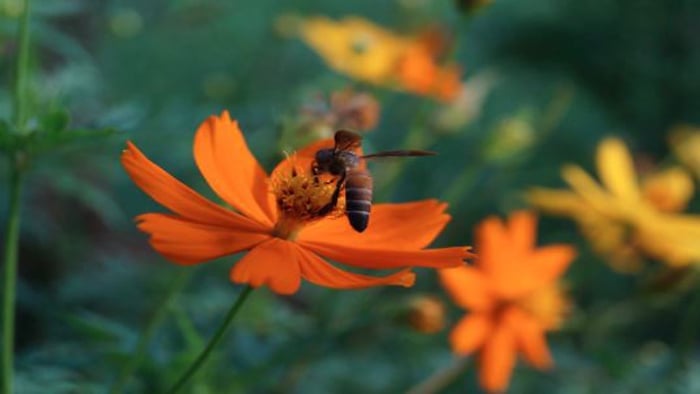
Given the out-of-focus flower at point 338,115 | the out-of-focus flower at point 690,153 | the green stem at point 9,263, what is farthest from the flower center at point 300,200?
the out-of-focus flower at point 690,153

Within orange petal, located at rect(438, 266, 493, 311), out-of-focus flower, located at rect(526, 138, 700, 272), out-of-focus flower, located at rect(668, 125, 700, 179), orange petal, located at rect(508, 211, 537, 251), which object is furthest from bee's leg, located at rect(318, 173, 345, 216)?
out-of-focus flower, located at rect(668, 125, 700, 179)

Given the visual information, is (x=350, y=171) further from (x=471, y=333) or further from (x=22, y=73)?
(x=471, y=333)

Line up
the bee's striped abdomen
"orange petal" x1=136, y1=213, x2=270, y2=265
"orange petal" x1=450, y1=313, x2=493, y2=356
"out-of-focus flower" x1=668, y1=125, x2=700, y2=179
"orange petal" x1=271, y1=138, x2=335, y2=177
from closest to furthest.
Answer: "orange petal" x1=136, y1=213, x2=270, y2=265
the bee's striped abdomen
"orange petal" x1=271, y1=138, x2=335, y2=177
"orange petal" x1=450, y1=313, x2=493, y2=356
"out-of-focus flower" x1=668, y1=125, x2=700, y2=179

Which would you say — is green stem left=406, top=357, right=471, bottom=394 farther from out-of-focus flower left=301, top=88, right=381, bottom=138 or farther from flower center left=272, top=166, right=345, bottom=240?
flower center left=272, top=166, right=345, bottom=240

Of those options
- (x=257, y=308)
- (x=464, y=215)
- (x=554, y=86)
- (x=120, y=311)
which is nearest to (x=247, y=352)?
(x=257, y=308)

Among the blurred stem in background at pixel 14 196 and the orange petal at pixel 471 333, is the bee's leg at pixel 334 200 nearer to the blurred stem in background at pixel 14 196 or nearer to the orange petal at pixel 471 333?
the blurred stem in background at pixel 14 196

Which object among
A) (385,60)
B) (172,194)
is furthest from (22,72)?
(385,60)

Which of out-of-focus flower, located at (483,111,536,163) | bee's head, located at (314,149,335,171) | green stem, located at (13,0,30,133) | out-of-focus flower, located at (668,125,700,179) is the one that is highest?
out-of-focus flower, located at (668,125,700,179)
